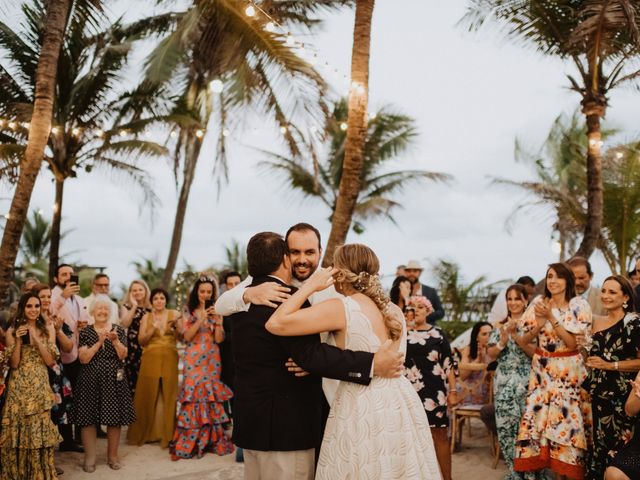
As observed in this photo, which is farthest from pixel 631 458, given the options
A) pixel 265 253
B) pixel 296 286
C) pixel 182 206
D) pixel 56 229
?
pixel 182 206

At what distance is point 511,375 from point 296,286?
324cm

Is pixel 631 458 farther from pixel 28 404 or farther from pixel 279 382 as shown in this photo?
pixel 28 404

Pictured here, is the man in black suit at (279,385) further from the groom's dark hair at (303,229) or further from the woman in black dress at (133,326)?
the woman in black dress at (133,326)

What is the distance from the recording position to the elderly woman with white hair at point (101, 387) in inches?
253

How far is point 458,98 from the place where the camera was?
20359 millimetres

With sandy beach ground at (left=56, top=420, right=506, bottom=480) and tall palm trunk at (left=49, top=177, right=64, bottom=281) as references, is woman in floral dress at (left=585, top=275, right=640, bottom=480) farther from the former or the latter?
Answer: tall palm trunk at (left=49, top=177, right=64, bottom=281)

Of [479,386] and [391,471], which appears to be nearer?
[391,471]

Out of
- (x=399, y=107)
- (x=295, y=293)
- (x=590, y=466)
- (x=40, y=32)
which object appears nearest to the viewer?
(x=295, y=293)

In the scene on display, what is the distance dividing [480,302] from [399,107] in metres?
8.49

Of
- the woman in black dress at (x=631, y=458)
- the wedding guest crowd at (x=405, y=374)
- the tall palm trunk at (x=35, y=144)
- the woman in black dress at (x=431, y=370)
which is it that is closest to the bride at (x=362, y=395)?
the woman in black dress at (x=631, y=458)

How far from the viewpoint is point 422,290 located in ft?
28.4

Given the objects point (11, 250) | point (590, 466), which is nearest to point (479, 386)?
point (590, 466)

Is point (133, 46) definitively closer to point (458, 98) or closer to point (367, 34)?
point (367, 34)

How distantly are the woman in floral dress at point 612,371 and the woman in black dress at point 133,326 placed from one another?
5.32 m
